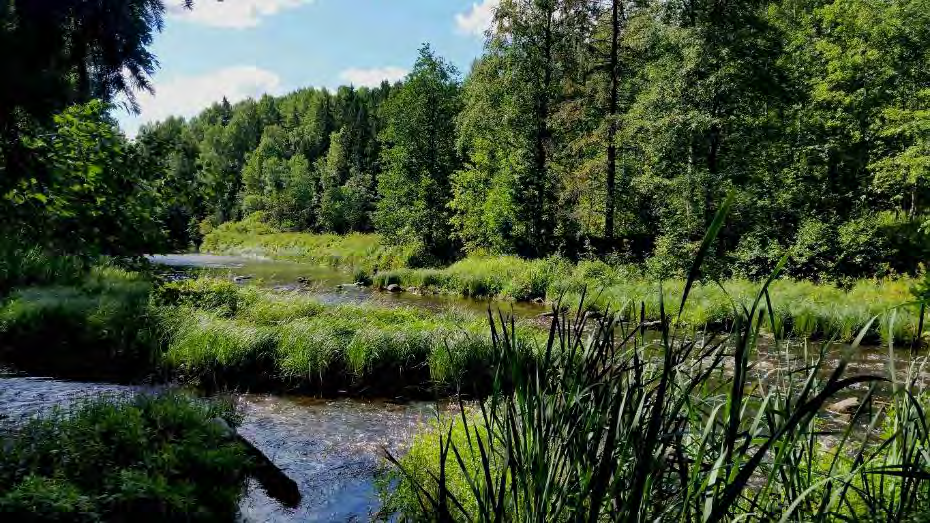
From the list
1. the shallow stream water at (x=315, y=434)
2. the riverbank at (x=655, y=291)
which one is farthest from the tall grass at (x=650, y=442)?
the riverbank at (x=655, y=291)

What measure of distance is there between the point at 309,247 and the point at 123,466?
143 ft

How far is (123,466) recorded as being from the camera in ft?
15.0

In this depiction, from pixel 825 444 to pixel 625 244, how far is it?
1728 centimetres

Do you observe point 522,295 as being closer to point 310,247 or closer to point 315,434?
point 315,434

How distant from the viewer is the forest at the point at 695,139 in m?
→ 20.3

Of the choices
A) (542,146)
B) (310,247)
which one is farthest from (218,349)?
(310,247)

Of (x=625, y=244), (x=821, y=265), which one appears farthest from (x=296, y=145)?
(x=821, y=265)

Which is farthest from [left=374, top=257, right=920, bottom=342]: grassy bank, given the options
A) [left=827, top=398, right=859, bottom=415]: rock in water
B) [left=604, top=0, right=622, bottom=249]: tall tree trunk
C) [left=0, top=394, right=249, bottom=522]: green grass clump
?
[left=0, top=394, right=249, bottom=522]: green grass clump

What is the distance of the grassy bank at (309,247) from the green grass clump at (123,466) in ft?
80.2

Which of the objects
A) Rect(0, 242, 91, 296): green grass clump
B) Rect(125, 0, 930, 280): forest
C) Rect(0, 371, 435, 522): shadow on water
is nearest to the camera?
Rect(0, 371, 435, 522): shadow on water

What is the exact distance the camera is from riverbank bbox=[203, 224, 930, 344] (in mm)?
14086

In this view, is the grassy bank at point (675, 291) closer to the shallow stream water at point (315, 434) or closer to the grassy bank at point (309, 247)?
the shallow stream water at point (315, 434)

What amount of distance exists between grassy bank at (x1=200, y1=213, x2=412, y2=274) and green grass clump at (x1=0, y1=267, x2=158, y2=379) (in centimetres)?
1956

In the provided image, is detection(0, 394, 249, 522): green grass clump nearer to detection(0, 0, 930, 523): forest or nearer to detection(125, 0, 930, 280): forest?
detection(0, 0, 930, 523): forest
